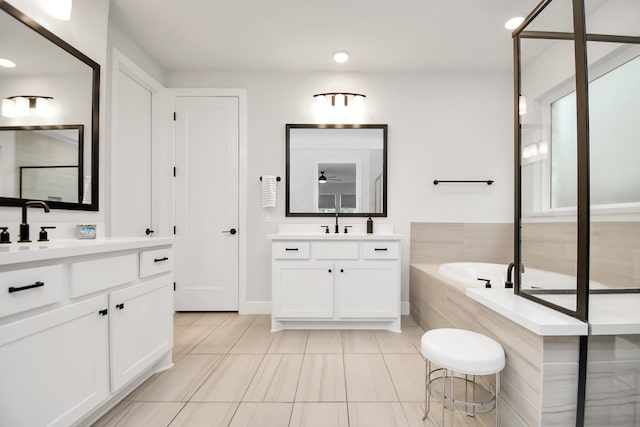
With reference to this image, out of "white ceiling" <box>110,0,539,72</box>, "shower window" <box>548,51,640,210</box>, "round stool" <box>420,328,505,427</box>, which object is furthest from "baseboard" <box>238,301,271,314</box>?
"shower window" <box>548,51,640,210</box>

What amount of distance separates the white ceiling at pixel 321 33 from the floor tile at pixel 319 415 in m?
2.66

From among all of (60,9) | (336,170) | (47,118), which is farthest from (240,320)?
(60,9)

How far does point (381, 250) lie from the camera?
2.82 metres

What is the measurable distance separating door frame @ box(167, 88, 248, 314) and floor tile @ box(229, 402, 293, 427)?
65.1 inches

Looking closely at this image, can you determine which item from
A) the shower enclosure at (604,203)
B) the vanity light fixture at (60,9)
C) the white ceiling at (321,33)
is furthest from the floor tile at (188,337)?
the white ceiling at (321,33)

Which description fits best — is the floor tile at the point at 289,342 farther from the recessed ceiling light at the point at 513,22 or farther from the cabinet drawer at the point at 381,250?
the recessed ceiling light at the point at 513,22

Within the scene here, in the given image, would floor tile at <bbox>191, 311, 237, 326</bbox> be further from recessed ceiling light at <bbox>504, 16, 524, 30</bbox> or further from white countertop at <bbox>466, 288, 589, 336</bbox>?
recessed ceiling light at <bbox>504, 16, 524, 30</bbox>

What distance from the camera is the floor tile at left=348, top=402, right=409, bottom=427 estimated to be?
1562 millimetres

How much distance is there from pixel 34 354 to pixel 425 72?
371cm

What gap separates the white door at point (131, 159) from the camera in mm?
2508

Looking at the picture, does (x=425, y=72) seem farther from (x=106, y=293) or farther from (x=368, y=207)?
(x=106, y=293)

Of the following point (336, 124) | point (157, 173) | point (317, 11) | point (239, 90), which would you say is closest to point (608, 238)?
point (317, 11)

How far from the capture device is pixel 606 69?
1.11m

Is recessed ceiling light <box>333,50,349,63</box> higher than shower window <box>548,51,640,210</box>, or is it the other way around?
recessed ceiling light <box>333,50,349,63</box>
